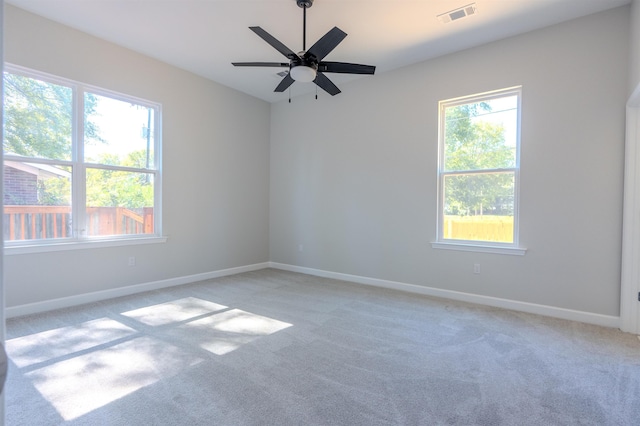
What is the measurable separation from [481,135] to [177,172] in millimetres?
4167

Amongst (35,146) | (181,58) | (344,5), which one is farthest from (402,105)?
(35,146)

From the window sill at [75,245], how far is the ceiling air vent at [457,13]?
4375 millimetres

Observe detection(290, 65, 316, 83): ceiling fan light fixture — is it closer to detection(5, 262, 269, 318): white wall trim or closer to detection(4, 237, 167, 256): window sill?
detection(4, 237, 167, 256): window sill

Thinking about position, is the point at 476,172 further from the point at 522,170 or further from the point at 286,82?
the point at 286,82

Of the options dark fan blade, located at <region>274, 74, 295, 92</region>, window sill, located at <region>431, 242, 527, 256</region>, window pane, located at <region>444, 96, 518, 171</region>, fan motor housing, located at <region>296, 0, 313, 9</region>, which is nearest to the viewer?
fan motor housing, located at <region>296, 0, 313, 9</region>

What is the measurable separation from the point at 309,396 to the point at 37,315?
10.3 feet

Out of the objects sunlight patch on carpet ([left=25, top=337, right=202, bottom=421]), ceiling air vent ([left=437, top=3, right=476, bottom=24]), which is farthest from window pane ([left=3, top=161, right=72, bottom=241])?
ceiling air vent ([left=437, top=3, right=476, bottom=24])

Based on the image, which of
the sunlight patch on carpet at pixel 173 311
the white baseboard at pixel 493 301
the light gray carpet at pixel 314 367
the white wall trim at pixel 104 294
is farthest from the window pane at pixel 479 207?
the white wall trim at pixel 104 294

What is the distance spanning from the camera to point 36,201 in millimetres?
3344

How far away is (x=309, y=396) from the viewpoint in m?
1.92

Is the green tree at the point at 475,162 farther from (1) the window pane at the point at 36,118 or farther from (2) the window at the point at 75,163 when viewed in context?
(1) the window pane at the point at 36,118

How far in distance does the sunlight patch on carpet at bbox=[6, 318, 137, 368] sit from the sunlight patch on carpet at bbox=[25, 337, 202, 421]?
196 mm

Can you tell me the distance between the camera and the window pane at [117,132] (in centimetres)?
374

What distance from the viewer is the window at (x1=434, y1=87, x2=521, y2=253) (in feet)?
11.9
